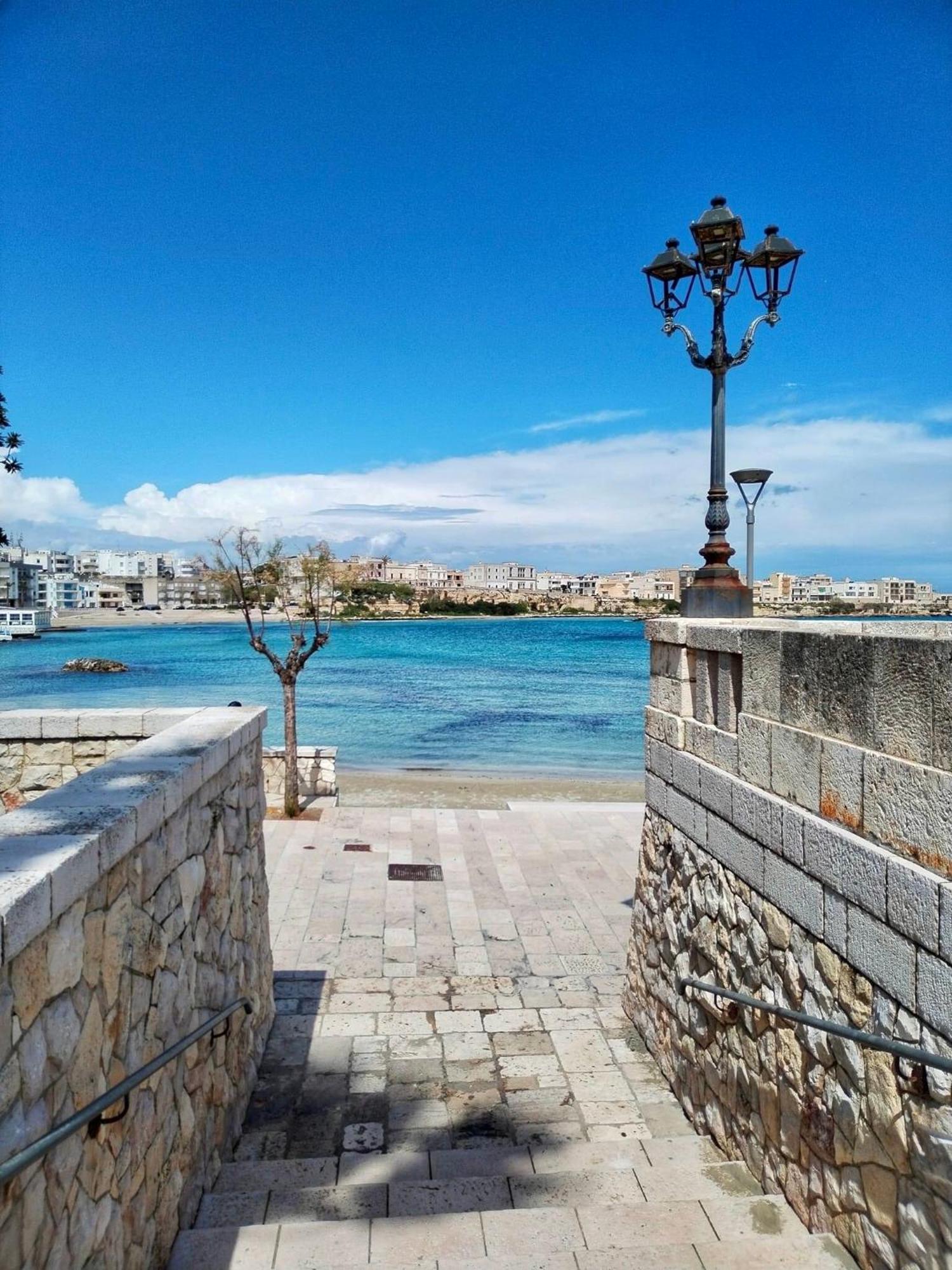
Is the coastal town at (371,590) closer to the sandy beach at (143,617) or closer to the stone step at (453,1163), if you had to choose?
the sandy beach at (143,617)

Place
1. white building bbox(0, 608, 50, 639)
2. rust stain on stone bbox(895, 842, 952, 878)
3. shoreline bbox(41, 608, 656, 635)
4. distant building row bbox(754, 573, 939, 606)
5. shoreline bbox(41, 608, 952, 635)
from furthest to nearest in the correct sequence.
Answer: shoreline bbox(41, 608, 656, 635) → shoreline bbox(41, 608, 952, 635) → white building bbox(0, 608, 50, 639) → distant building row bbox(754, 573, 939, 606) → rust stain on stone bbox(895, 842, 952, 878)

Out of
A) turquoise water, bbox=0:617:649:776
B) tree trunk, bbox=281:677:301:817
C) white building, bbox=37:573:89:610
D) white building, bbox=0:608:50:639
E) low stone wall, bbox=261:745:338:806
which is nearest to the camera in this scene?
tree trunk, bbox=281:677:301:817

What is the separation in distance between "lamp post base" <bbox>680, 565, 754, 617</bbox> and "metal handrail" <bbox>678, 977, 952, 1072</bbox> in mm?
2370

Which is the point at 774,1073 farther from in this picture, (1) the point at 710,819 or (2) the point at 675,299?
(2) the point at 675,299

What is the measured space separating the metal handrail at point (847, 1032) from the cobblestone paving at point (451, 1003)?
1306 millimetres

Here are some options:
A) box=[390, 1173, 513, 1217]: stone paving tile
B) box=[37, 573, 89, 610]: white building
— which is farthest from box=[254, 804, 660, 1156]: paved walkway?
box=[37, 573, 89, 610]: white building

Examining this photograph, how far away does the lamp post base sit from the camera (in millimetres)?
5480

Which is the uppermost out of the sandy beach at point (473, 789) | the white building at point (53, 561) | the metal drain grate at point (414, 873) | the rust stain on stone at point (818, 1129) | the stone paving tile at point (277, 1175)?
the white building at point (53, 561)

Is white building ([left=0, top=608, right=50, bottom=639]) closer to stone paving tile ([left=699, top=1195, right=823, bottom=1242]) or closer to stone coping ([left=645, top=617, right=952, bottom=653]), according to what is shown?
stone coping ([left=645, top=617, right=952, bottom=653])

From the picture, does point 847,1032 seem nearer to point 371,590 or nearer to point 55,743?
point 55,743

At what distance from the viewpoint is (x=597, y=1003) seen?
20.3 feet

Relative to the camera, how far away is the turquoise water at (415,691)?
2223cm

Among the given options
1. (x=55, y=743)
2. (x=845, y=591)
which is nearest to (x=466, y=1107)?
(x=55, y=743)

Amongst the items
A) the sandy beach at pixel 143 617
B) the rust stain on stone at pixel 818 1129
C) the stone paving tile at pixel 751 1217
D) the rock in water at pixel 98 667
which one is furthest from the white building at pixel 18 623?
the rust stain on stone at pixel 818 1129
